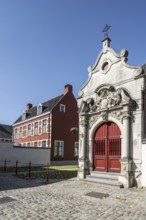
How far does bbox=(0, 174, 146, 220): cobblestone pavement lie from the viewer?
594 centimetres

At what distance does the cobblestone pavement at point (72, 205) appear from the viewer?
594 centimetres

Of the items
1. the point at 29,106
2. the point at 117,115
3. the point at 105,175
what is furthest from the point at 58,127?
the point at 117,115

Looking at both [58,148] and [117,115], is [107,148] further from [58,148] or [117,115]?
[58,148]

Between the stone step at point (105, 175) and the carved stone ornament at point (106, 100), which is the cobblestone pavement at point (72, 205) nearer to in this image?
the stone step at point (105, 175)

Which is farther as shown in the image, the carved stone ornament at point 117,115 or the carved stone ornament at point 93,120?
the carved stone ornament at point 93,120

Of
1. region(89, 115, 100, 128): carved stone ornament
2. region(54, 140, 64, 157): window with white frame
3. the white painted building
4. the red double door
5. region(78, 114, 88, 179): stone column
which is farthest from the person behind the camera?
region(54, 140, 64, 157): window with white frame

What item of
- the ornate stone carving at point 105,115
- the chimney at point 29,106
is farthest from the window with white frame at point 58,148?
the ornate stone carving at point 105,115

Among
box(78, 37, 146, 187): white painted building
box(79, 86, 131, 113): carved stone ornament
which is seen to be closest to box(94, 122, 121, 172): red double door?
box(78, 37, 146, 187): white painted building

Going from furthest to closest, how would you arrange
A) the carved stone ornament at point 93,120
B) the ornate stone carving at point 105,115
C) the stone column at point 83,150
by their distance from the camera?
the carved stone ornament at point 93,120 → the stone column at point 83,150 → the ornate stone carving at point 105,115

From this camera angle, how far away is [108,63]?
504 inches

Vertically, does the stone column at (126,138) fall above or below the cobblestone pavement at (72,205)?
above

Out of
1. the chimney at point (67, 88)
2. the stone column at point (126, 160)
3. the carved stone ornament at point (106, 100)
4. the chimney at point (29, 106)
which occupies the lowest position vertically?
the stone column at point (126, 160)

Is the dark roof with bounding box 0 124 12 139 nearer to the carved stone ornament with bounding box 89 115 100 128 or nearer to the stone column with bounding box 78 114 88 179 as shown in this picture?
the stone column with bounding box 78 114 88 179

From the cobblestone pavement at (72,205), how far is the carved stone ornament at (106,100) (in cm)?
422
